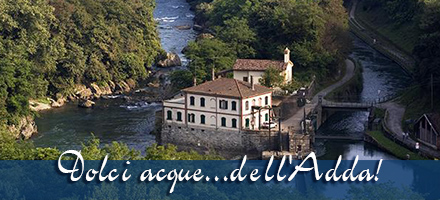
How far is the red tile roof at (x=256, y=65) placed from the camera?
91.1 meters

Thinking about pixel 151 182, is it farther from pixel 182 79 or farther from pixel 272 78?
pixel 182 79

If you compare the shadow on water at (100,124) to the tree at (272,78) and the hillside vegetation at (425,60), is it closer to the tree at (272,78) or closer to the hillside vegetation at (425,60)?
the tree at (272,78)

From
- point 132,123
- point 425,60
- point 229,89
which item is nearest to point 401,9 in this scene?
point 425,60

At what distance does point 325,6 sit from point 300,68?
17841mm

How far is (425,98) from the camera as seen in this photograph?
284 feet

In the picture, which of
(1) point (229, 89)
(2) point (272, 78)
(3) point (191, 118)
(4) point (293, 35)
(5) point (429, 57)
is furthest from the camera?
(4) point (293, 35)

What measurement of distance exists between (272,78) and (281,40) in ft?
44.0

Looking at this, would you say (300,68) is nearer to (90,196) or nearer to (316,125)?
(316,125)

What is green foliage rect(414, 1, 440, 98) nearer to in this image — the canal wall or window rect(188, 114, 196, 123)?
the canal wall

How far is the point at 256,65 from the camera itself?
9144 centimetres

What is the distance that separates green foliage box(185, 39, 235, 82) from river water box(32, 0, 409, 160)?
18.5 ft

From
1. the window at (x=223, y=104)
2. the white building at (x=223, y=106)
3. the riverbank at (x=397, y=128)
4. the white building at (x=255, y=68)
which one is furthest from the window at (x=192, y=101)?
the riverbank at (x=397, y=128)

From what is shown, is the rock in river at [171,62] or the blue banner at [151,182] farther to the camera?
the rock in river at [171,62]

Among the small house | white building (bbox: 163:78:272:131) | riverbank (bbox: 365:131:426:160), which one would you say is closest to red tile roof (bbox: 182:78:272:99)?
white building (bbox: 163:78:272:131)
